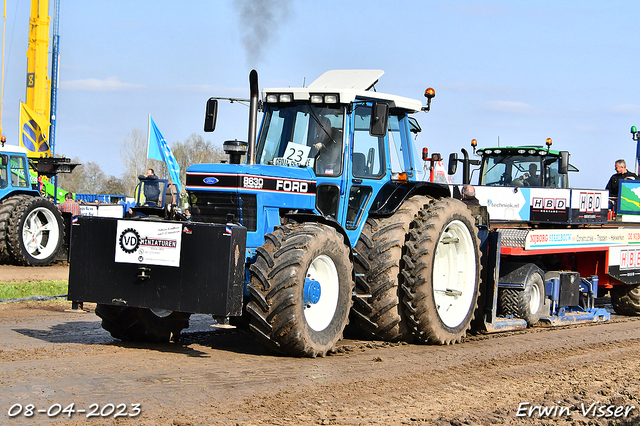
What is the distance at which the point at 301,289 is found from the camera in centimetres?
639

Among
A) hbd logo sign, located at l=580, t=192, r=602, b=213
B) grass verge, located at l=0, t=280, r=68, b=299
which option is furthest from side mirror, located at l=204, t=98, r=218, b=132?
hbd logo sign, located at l=580, t=192, r=602, b=213

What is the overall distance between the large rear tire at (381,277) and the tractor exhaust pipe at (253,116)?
1.44 m

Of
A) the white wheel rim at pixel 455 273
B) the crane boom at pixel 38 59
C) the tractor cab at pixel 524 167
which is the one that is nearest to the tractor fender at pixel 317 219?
the white wheel rim at pixel 455 273

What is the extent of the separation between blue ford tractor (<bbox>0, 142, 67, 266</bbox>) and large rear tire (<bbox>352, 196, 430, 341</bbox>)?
10.2 m

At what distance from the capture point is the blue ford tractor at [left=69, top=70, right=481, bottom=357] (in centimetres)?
638

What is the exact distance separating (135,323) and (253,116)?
239cm

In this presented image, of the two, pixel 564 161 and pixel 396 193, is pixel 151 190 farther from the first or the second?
pixel 396 193

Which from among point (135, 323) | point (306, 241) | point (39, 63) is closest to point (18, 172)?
point (39, 63)

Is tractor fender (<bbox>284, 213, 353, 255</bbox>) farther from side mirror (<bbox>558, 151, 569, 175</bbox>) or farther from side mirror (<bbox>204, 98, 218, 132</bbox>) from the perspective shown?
side mirror (<bbox>558, 151, 569, 175</bbox>)

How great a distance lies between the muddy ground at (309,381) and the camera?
16.3 feet

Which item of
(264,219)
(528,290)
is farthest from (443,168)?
(264,219)

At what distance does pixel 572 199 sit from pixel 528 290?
2.15m

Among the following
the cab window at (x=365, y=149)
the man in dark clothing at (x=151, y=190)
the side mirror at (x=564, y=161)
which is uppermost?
the side mirror at (x=564, y=161)

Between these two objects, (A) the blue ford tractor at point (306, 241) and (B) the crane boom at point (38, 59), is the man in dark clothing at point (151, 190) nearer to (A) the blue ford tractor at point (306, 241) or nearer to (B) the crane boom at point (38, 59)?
(B) the crane boom at point (38, 59)
